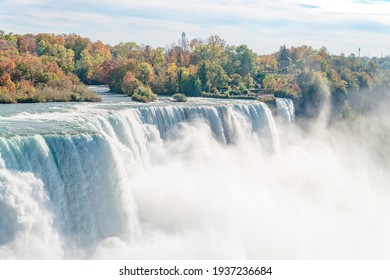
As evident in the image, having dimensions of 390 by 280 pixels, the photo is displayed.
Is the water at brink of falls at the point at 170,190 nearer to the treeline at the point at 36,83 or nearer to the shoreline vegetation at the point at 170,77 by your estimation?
the treeline at the point at 36,83

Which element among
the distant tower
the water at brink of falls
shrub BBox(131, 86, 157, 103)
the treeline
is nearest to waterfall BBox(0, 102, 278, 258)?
the water at brink of falls

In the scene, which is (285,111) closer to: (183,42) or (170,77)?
(170,77)

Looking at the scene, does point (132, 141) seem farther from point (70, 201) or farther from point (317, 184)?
point (317, 184)

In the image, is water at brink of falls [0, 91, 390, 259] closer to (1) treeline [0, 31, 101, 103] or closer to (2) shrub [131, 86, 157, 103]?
(1) treeline [0, 31, 101, 103]

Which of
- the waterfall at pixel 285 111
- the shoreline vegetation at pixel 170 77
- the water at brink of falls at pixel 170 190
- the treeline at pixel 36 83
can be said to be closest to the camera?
the water at brink of falls at pixel 170 190

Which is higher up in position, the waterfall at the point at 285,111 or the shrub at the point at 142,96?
the shrub at the point at 142,96

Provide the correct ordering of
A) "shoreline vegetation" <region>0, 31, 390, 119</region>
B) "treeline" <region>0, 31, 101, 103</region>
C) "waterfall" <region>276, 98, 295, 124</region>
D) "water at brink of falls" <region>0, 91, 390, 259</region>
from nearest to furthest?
"water at brink of falls" <region>0, 91, 390, 259</region> < "treeline" <region>0, 31, 101, 103</region> < "shoreline vegetation" <region>0, 31, 390, 119</region> < "waterfall" <region>276, 98, 295, 124</region>

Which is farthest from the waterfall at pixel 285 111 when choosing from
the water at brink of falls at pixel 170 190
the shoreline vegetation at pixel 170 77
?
the water at brink of falls at pixel 170 190
